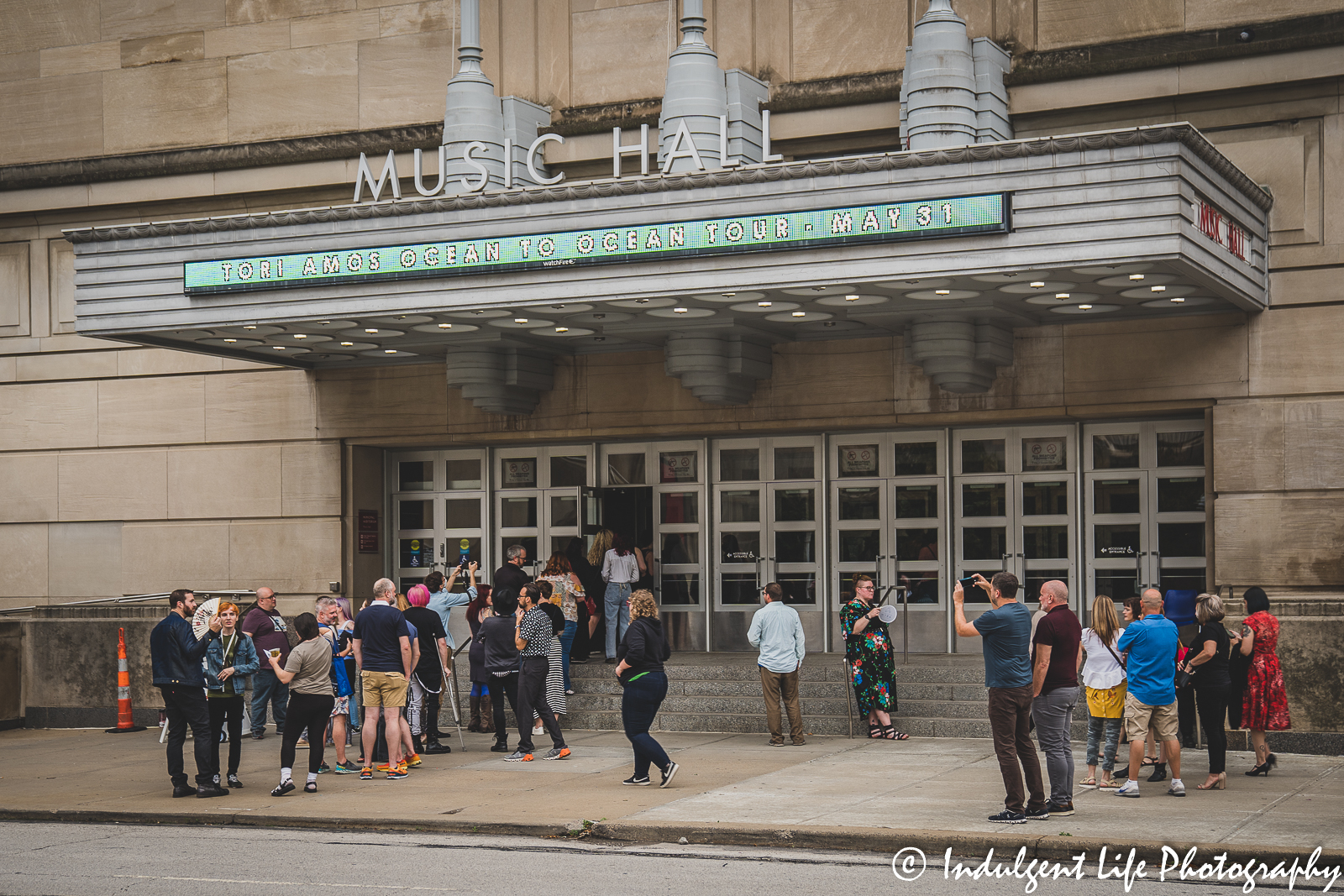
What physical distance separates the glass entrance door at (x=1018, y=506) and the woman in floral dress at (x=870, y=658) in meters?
3.80

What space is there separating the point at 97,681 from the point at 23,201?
778 centimetres

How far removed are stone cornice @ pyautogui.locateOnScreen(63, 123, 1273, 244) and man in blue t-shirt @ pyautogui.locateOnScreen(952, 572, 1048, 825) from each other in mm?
5042

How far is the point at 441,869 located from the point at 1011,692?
4.28 meters

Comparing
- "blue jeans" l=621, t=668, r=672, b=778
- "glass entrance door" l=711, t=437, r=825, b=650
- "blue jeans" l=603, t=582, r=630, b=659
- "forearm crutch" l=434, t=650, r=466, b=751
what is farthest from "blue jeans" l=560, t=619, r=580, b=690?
"blue jeans" l=621, t=668, r=672, b=778

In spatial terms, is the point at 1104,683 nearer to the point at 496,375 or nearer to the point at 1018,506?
the point at 1018,506

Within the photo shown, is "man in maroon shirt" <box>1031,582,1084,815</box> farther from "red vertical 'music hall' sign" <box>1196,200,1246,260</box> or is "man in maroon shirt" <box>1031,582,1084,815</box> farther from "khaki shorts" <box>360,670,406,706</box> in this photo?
"khaki shorts" <box>360,670,406,706</box>

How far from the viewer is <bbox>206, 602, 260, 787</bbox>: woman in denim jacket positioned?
1345 centimetres

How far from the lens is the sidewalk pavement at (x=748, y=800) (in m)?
10.4

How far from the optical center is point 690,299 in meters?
15.9

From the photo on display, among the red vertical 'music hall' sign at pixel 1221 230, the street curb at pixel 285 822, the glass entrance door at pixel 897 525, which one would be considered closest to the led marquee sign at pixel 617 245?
the red vertical 'music hall' sign at pixel 1221 230

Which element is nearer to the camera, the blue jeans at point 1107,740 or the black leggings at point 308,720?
the blue jeans at point 1107,740

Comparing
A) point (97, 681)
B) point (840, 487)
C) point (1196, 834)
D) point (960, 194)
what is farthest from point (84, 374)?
point (1196, 834)

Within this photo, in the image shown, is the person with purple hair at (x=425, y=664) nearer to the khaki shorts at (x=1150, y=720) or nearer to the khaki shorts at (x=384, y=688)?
the khaki shorts at (x=384, y=688)

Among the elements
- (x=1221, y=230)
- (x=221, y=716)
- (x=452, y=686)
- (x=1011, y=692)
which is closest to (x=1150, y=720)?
(x=1011, y=692)
